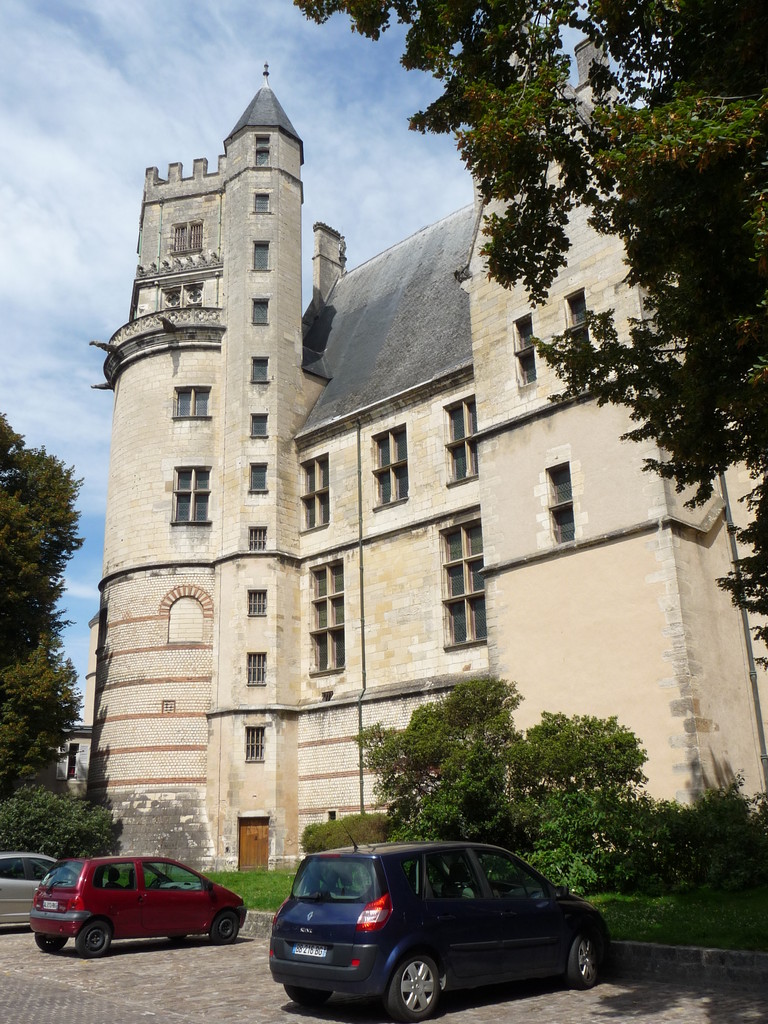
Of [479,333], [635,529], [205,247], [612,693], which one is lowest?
[612,693]

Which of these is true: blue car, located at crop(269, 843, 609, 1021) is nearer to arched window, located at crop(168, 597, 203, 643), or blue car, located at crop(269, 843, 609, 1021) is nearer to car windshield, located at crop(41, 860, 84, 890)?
car windshield, located at crop(41, 860, 84, 890)

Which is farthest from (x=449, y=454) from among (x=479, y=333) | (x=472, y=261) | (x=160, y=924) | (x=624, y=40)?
(x=624, y=40)

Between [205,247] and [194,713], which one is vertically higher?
[205,247]

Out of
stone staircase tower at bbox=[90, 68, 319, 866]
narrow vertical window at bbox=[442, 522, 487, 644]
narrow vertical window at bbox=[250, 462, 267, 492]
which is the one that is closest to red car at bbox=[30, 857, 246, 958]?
narrow vertical window at bbox=[442, 522, 487, 644]

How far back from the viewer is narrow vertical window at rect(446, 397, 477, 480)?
24.1 metres

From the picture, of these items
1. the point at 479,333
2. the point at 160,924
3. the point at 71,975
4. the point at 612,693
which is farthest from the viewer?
the point at 479,333

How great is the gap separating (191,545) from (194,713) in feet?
15.4

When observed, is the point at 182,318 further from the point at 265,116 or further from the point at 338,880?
the point at 338,880

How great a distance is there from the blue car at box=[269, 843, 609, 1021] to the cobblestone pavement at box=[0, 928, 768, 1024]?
308mm

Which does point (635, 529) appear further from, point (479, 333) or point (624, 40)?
point (624, 40)

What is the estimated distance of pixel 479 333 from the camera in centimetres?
2325

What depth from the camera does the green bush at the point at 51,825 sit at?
22.1m

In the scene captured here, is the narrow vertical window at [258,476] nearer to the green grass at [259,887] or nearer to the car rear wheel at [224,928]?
the green grass at [259,887]

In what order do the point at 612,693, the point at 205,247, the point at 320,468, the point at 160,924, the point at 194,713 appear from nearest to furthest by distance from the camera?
1. the point at 160,924
2. the point at 612,693
3. the point at 194,713
4. the point at 320,468
5. the point at 205,247
